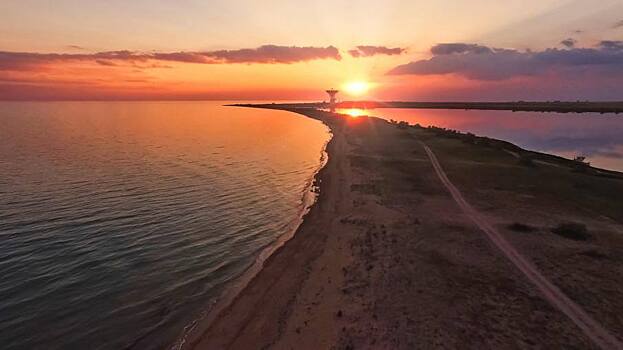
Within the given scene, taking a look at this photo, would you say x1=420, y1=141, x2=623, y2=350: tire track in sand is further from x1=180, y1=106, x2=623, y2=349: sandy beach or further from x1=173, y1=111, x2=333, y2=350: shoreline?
x1=173, y1=111, x2=333, y2=350: shoreline

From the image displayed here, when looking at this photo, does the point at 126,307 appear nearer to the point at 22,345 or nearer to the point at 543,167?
the point at 22,345

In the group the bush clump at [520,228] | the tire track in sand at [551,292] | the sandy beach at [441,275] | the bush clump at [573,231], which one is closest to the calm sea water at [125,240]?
the sandy beach at [441,275]

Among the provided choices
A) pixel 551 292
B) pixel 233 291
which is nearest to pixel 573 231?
Result: pixel 551 292

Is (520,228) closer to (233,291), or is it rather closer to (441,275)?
(441,275)

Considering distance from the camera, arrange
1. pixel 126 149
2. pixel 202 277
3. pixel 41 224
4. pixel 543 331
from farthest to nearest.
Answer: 1. pixel 126 149
2. pixel 41 224
3. pixel 202 277
4. pixel 543 331

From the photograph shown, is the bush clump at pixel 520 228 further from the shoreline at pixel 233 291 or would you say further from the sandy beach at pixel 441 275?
the shoreline at pixel 233 291

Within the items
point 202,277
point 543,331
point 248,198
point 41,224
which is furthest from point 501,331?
point 41,224

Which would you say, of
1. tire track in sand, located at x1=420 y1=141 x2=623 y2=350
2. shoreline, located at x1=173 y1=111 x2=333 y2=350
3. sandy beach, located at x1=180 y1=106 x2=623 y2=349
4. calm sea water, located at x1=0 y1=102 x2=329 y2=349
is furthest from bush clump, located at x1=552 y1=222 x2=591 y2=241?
calm sea water, located at x1=0 y1=102 x2=329 y2=349
